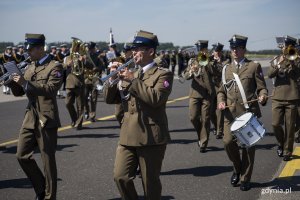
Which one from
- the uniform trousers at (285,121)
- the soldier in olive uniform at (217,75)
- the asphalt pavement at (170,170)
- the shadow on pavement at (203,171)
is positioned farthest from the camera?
the soldier in olive uniform at (217,75)

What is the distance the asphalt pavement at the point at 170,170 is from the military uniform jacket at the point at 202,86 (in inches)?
42.6

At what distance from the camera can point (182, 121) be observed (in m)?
13.9

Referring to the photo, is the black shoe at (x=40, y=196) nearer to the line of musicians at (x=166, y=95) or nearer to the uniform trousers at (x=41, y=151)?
the line of musicians at (x=166, y=95)

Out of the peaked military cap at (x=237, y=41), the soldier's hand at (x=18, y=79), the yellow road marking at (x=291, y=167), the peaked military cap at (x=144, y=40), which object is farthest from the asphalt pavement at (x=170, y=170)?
the peaked military cap at (x=144, y=40)

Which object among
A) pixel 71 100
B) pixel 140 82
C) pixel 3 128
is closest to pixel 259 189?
pixel 140 82

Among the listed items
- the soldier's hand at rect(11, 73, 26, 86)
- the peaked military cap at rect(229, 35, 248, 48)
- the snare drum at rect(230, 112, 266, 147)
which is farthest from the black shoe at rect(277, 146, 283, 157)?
the soldier's hand at rect(11, 73, 26, 86)

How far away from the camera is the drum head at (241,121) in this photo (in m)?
6.55

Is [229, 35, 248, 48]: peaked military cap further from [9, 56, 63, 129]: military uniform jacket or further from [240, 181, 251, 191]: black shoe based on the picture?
[9, 56, 63, 129]: military uniform jacket

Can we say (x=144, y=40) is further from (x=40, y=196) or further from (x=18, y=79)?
(x=40, y=196)

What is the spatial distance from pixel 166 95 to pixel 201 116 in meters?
5.37

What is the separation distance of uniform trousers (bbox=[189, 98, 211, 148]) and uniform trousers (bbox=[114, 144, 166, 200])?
4.74m

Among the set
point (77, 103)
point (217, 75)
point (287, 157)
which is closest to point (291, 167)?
point (287, 157)

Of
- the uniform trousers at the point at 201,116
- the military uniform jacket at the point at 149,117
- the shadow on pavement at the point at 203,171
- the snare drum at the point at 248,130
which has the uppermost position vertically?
the military uniform jacket at the point at 149,117

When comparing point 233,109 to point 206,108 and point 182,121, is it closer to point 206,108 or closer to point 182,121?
point 206,108
